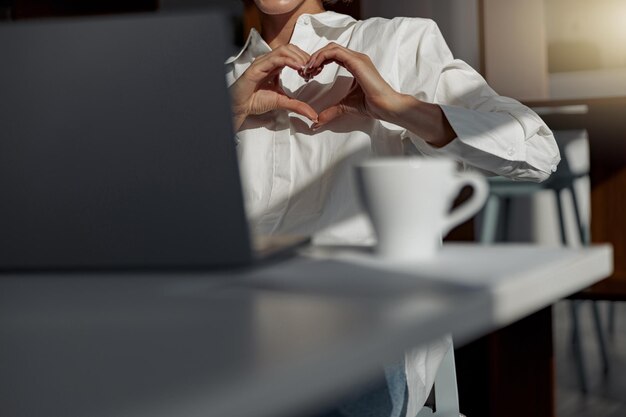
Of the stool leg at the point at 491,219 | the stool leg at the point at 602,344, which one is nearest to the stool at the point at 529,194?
the stool leg at the point at 491,219

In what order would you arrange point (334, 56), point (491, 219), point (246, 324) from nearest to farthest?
point (246, 324)
point (334, 56)
point (491, 219)

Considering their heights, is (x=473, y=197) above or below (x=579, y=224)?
above

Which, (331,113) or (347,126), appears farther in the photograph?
(347,126)

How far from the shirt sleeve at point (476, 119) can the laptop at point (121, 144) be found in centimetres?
72

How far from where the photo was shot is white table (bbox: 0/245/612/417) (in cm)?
36

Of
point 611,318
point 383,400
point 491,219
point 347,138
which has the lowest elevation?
point 611,318

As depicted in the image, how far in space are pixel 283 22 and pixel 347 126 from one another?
0.28m

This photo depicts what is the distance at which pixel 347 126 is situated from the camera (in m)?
1.52

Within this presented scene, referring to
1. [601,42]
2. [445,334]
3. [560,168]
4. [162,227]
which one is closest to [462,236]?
[560,168]

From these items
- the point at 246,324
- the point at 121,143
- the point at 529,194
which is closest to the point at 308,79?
the point at 121,143

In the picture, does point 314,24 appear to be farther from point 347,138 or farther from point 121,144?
point 121,144

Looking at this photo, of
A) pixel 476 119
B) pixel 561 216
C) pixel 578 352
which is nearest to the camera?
pixel 476 119

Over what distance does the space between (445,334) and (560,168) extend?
2.31m

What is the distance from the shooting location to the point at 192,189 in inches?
25.2
